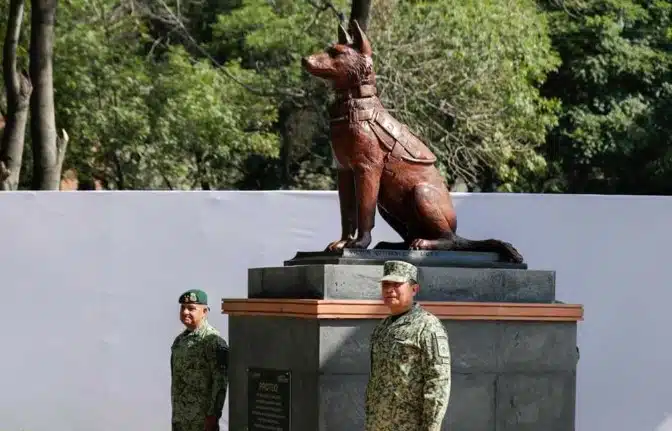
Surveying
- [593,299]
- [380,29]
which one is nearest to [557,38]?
[380,29]

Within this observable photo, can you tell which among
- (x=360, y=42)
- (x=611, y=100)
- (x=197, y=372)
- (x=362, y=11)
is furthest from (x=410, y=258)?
(x=611, y=100)

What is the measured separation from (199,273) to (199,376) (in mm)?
2535

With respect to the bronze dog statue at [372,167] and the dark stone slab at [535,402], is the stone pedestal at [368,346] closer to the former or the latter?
the dark stone slab at [535,402]

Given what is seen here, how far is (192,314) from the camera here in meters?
9.20

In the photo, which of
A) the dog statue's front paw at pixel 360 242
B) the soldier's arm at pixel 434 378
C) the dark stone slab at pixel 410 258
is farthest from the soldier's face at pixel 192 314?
the soldier's arm at pixel 434 378

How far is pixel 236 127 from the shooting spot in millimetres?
27031

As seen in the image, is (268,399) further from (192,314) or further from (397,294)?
(397,294)

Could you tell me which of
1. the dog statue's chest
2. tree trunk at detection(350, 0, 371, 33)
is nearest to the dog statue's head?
the dog statue's chest

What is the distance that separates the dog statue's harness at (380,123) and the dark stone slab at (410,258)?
0.60 metres

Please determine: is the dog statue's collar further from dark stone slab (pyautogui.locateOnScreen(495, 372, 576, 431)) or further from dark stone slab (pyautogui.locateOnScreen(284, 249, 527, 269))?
dark stone slab (pyautogui.locateOnScreen(495, 372, 576, 431))

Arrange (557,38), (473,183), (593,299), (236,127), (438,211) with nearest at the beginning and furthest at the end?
(438,211) < (593,299) < (473,183) < (236,127) < (557,38)

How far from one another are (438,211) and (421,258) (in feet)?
1.26

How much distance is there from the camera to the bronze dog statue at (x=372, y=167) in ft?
28.0

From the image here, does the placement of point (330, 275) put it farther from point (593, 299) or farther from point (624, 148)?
point (624, 148)
